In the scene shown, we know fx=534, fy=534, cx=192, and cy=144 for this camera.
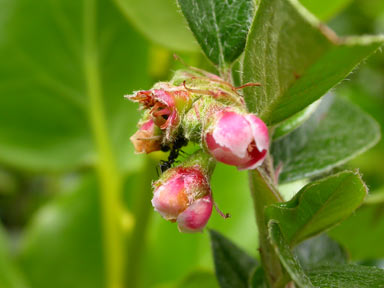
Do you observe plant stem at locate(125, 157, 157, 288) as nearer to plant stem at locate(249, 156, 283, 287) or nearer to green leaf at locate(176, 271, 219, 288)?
green leaf at locate(176, 271, 219, 288)

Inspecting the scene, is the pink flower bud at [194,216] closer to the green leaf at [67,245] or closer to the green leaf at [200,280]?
the green leaf at [200,280]

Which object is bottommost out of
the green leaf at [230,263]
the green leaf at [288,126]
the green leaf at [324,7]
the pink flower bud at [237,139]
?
the green leaf at [230,263]

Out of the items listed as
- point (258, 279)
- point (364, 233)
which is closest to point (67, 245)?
point (364, 233)

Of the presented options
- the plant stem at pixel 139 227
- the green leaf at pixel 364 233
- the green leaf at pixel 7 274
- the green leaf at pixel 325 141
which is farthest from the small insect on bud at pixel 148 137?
the green leaf at pixel 7 274

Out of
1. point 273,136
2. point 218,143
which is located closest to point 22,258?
point 273,136

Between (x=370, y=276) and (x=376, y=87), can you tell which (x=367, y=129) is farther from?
(x=376, y=87)

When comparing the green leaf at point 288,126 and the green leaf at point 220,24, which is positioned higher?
the green leaf at point 220,24
